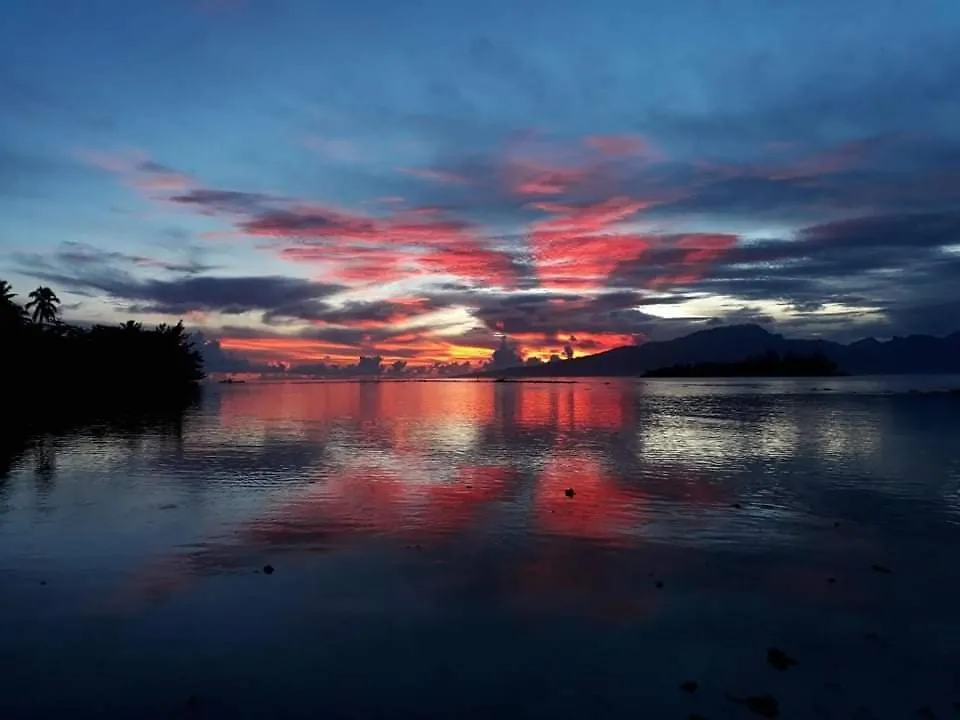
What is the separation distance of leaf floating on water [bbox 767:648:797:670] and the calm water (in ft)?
0.63

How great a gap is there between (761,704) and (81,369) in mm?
119927

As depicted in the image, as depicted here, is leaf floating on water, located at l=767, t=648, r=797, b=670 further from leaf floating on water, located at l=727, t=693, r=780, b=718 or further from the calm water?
leaf floating on water, located at l=727, t=693, r=780, b=718

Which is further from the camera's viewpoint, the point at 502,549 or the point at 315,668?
the point at 502,549

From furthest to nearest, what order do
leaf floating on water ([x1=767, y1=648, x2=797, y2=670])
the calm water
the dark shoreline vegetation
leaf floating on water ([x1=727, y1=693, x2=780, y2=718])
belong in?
the dark shoreline vegetation
leaf floating on water ([x1=767, y1=648, x2=797, y2=670])
the calm water
leaf floating on water ([x1=727, y1=693, x2=780, y2=718])

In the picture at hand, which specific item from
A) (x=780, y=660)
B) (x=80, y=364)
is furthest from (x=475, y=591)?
(x=80, y=364)

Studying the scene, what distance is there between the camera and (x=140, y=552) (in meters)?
16.9

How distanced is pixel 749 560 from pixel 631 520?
14.9 ft

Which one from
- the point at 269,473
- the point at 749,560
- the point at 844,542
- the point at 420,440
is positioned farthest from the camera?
the point at 420,440

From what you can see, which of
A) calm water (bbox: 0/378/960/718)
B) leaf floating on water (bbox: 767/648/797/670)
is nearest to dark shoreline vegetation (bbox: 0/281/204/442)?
calm water (bbox: 0/378/960/718)

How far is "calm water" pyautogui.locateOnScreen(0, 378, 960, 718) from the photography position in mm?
10117

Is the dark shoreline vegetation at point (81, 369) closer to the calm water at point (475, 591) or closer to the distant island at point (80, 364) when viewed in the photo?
the distant island at point (80, 364)

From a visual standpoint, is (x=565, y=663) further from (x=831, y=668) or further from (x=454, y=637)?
(x=831, y=668)

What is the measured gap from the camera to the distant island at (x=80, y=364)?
82.9 m

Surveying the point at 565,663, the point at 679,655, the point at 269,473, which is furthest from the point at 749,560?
the point at 269,473
